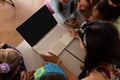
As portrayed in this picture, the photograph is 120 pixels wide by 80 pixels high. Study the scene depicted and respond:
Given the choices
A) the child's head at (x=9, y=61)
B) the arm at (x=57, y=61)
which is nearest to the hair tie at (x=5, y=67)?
the child's head at (x=9, y=61)

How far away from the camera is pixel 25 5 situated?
202 cm

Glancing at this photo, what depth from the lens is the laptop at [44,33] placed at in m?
1.18

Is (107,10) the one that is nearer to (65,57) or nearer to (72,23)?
(72,23)

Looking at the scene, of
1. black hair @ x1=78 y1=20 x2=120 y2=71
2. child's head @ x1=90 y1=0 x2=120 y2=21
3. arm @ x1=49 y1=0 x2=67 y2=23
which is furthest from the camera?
arm @ x1=49 y1=0 x2=67 y2=23

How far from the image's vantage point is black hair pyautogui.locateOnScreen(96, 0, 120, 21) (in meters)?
1.29

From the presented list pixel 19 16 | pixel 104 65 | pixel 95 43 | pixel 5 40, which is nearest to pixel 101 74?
pixel 104 65

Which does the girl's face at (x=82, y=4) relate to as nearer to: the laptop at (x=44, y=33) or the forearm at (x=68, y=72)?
the laptop at (x=44, y=33)

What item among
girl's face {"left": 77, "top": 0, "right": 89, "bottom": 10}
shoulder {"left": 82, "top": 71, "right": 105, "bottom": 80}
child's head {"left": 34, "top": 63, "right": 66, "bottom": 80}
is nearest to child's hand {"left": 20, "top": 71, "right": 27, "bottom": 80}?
child's head {"left": 34, "top": 63, "right": 66, "bottom": 80}

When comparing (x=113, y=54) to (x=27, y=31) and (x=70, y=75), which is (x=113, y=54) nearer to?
(x=70, y=75)

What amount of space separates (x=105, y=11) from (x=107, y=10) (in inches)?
0.6

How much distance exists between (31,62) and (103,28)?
45cm

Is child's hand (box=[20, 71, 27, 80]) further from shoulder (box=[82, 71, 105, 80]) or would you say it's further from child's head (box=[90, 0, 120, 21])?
child's head (box=[90, 0, 120, 21])

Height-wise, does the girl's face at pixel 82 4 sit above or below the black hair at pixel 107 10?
above

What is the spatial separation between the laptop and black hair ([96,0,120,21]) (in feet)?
0.84
